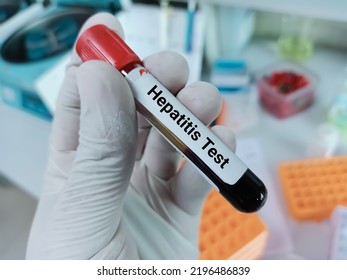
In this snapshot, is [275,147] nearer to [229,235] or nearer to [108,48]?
[229,235]

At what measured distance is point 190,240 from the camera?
0.60 meters

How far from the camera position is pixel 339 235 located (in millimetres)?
615

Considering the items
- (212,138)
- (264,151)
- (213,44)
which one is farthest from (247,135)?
(212,138)

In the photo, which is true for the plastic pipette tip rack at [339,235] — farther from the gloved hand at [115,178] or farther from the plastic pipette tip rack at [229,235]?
the gloved hand at [115,178]

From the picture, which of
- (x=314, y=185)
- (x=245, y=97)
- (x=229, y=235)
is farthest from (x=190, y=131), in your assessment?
(x=245, y=97)

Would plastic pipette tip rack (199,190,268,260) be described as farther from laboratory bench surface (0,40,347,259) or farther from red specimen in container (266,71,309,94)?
red specimen in container (266,71,309,94)

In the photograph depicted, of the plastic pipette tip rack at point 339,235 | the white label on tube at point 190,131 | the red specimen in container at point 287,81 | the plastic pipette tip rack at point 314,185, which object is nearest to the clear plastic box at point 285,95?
the red specimen in container at point 287,81

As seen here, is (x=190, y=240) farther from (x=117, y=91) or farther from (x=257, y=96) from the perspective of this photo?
(x=257, y=96)

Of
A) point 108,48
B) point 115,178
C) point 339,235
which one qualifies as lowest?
point 339,235

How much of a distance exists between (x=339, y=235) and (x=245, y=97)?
39 cm

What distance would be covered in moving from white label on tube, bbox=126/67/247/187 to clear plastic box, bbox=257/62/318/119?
459mm

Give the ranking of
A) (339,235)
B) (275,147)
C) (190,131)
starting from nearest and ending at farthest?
(190,131), (339,235), (275,147)

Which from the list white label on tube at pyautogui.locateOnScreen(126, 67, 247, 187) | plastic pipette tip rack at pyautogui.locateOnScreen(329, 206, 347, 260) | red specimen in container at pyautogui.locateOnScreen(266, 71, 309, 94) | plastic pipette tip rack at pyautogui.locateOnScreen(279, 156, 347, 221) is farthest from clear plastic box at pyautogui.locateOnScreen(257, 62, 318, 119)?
white label on tube at pyautogui.locateOnScreen(126, 67, 247, 187)
